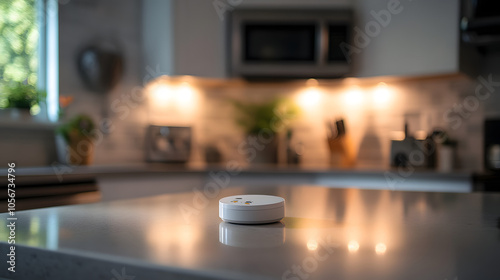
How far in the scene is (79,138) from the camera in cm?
278

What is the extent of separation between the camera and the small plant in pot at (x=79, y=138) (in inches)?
108

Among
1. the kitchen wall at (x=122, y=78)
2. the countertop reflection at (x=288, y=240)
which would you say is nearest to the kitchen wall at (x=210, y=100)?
the kitchen wall at (x=122, y=78)

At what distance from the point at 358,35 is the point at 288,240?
2616mm

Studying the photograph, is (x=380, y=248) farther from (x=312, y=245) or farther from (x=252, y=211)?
(x=252, y=211)

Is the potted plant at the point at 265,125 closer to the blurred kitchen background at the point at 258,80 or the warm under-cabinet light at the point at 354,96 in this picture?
the blurred kitchen background at the point at 258,80

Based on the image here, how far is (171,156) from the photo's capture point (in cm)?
317

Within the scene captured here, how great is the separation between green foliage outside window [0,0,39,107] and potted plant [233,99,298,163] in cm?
147

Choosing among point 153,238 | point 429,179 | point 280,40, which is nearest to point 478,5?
point 153,238

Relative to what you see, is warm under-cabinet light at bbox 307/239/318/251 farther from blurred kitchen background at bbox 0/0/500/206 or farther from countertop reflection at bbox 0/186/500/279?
blurred kitchen background at bbox 0/0/500/206

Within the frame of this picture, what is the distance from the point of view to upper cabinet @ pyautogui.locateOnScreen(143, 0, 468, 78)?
2662 millimetres

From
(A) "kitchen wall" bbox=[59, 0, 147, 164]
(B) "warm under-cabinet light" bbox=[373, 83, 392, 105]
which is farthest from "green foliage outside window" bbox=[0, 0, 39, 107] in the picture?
(B) "warm under-cabinet light" bbox=[373, 83, 392, 105]

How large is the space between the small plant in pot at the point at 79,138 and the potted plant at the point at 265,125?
1.09m

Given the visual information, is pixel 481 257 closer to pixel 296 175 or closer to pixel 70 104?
pixel 296 175

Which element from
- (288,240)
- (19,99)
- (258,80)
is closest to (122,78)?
(19,99)
